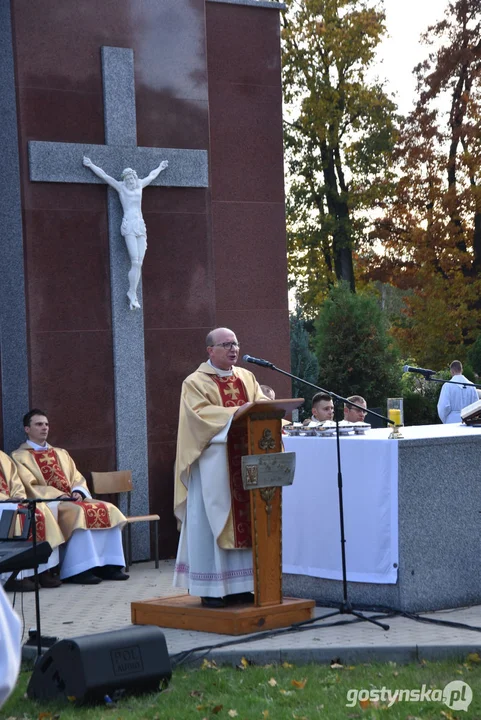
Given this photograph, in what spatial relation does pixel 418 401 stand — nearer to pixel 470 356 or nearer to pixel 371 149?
pixel 470 356

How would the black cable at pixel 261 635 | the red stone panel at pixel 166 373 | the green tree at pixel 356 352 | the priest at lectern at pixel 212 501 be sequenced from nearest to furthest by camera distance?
1. the black cable at pixel 261 635
2. the priest at lectern at pixel 212 501
3. the red stone panel at pixel 166 373
4. the green tree at pixel 356 352

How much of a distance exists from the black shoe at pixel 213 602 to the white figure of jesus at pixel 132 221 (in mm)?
4338

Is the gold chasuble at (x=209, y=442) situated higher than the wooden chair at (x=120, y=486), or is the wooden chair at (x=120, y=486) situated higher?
the gold chasuble at (x=209, y=442)

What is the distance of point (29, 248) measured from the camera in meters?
10.4

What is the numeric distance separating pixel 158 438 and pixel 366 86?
17389 millimetres

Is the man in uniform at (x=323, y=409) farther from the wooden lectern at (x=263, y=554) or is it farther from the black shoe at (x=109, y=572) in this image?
the wooden lectern at (x=263, y=554)

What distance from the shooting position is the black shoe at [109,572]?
9906mm

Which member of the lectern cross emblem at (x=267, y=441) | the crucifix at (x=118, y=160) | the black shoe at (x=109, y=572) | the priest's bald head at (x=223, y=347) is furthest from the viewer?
the crucifix at (x=118, y=160)

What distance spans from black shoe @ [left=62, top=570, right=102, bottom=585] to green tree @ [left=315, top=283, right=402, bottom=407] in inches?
456

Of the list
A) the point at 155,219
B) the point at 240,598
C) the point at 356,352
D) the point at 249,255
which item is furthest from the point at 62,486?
the point at 356,352

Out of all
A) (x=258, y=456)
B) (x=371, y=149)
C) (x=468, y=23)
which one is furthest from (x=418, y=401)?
(x=258, y=456)

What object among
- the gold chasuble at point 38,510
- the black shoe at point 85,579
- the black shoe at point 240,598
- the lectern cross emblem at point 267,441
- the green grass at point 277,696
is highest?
the lectern cross emblem at point 267,441

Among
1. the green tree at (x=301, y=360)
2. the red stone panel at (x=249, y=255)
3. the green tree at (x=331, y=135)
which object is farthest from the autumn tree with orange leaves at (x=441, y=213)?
the red stone panel at (x=249, y=255)

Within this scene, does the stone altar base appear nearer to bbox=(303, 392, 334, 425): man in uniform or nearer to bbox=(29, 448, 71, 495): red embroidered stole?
bbox=(29, 448, 71, 495): red embroidered stole
